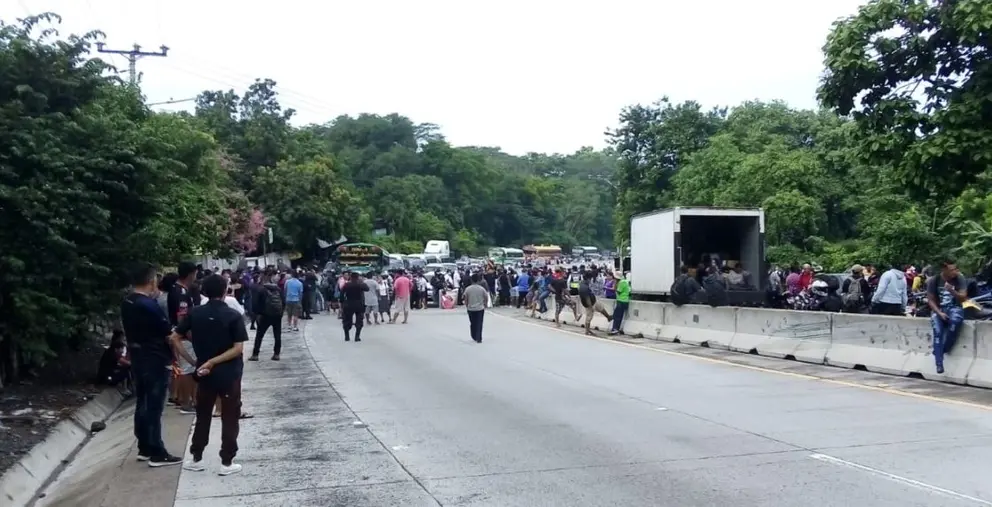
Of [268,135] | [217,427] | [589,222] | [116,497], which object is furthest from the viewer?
[589,222]

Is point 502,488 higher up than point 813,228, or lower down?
lower down

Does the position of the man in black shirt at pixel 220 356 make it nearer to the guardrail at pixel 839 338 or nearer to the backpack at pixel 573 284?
the guardrail at pixel 839 338

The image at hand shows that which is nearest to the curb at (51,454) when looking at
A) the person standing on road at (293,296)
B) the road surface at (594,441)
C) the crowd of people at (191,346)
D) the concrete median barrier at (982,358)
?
the crowd of people at (191,346)

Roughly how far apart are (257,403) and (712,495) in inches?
293

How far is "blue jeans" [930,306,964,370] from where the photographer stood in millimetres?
13578

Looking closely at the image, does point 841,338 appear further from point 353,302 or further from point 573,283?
point 573,283

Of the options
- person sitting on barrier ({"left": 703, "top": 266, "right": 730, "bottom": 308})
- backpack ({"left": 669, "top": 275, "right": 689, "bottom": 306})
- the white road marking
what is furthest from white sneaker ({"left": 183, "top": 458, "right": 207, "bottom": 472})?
backpack ({"left": 669, "top": 275, "right": 689, "bottom": 306})

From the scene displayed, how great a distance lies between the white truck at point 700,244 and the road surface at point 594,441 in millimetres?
8589

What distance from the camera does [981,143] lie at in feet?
56.6

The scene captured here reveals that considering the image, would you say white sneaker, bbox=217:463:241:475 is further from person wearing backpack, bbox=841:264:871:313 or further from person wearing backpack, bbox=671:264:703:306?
person wearing backpack, bbox=841:264:871:313

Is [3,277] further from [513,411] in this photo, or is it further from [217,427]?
[513,411]

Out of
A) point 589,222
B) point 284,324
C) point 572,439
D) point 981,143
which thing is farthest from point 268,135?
point 589,222

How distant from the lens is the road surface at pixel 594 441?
7.67 metres

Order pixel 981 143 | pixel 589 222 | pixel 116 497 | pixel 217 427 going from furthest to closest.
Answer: pixel 589 222
pixel 981 143
pixel 217 427
pixel 116 497
